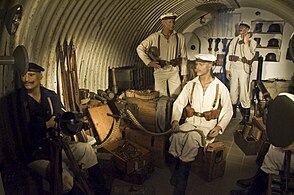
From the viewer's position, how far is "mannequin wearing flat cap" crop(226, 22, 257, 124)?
8.27 metres

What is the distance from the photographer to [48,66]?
207 inches

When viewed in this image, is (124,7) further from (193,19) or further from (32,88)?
(193,19)

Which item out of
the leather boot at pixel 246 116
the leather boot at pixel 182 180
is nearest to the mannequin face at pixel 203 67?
the leather boot at pixel 182 180

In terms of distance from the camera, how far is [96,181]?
440 cm

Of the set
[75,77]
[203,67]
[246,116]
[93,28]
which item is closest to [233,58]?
[246,116]

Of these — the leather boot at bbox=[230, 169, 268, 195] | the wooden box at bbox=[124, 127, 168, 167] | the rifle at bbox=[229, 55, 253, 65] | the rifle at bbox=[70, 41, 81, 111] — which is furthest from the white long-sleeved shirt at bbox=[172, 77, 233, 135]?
the rifle at bbox=[229, 55, 253, 65]

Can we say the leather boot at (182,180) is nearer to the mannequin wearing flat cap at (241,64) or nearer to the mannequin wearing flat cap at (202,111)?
the mannequin wearing flat cap at (202,111)

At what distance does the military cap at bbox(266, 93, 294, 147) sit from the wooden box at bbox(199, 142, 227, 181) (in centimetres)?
153

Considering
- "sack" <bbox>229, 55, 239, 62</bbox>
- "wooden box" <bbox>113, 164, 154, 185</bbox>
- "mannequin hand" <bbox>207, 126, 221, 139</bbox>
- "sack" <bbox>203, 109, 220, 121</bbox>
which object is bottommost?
"wooden box" <bbox>113, 164, 154, 185</bbox>

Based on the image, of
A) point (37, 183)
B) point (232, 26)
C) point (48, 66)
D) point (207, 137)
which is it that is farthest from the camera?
point (232, 26)

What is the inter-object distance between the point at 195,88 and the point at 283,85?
4.42m

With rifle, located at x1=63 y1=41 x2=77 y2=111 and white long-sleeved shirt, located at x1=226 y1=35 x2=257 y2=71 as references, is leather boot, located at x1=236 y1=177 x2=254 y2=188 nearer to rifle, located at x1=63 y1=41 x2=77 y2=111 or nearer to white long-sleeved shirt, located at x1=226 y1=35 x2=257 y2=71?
rifle, located at x1=63 y1=41 x2=77 y2=111

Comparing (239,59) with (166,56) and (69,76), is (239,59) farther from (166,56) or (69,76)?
(69,76)

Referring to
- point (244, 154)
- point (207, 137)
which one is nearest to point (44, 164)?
point (207, 137)
